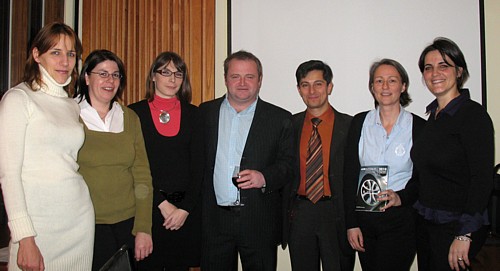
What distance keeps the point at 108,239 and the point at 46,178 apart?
0.53 metres

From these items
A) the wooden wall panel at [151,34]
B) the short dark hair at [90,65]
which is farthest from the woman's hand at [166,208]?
the wooden wall panel at [151,34]

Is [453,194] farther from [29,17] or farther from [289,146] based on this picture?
[29,17]

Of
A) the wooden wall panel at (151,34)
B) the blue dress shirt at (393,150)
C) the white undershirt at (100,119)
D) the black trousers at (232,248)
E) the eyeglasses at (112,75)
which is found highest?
the wooden wall panel at (151,34)

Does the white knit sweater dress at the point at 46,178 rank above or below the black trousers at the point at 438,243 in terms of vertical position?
above

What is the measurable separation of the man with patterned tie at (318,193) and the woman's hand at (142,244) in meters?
0.97

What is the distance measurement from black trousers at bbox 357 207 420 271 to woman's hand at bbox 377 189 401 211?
0.19 feet

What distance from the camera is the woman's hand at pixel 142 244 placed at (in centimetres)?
228

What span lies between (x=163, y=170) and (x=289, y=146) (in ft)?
2.89

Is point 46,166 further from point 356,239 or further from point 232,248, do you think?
point 356,239

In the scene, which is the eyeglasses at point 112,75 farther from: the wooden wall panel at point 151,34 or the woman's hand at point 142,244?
the wooden wall panel at point 151,34

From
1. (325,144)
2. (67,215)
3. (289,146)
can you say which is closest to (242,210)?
(289,146)

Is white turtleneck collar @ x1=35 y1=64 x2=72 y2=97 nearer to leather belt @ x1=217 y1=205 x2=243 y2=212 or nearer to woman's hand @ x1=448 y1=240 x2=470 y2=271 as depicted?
leather belt @ x1=217 y1=205 x2=243 y2=212

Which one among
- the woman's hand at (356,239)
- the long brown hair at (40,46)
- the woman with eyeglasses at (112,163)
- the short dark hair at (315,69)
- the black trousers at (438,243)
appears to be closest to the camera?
the long brown hair at (40,46)

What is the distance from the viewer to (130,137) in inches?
89.9
